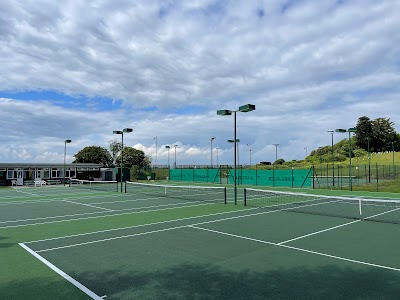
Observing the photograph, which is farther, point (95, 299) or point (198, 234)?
point (198, 234)

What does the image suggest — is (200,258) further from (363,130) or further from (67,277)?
(363,130)

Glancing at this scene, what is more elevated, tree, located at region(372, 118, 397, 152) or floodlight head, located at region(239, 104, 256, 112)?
tree, located at region(372, 118, 397, 152)

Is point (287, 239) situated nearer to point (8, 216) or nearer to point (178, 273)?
point (178, 273)

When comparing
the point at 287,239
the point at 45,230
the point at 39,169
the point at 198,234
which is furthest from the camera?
the point at 39,169

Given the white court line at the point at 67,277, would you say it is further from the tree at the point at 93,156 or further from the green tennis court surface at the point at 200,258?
the tree at the point at 93,156

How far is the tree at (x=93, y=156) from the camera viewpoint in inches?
3319

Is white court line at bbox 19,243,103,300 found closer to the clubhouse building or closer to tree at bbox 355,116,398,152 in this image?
the clubhouse building

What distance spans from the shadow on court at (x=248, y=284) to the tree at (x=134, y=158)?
7131 cm

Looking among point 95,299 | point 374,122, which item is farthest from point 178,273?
point 374,122

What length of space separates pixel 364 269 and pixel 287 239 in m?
2.88

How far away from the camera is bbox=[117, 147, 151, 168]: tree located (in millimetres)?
77375

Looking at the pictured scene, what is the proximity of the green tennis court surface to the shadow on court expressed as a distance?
0.06 feet

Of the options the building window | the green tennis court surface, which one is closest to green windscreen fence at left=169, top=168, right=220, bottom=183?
the building window

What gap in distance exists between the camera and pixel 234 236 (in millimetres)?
9906
